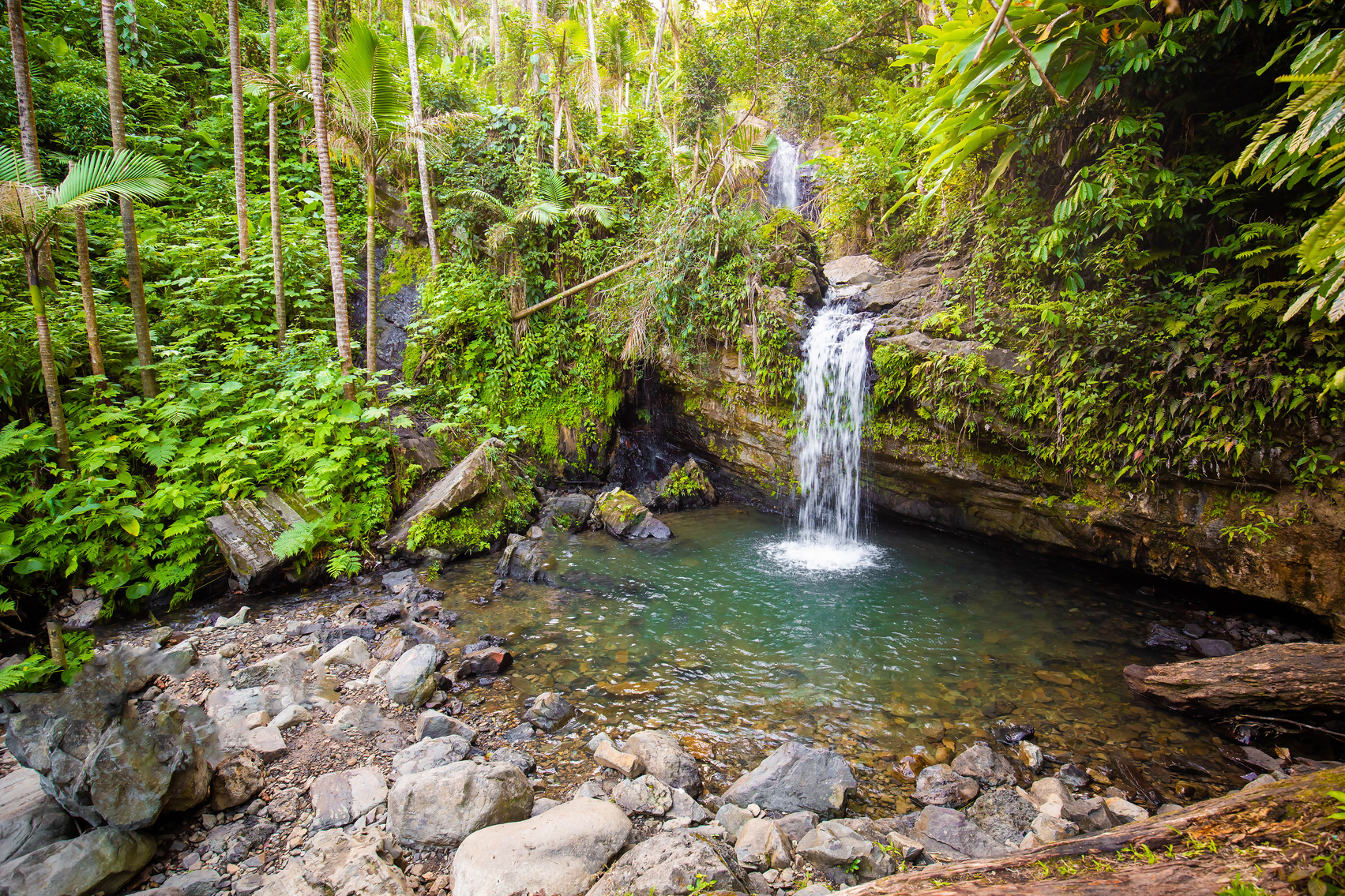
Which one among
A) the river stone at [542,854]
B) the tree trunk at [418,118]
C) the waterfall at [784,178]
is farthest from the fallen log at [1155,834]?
the waterfall at [784,178]

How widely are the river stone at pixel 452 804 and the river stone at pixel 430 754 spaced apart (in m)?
0.44

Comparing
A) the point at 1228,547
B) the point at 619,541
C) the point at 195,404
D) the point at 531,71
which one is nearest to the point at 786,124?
the point at 531,71

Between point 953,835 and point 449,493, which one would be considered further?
point 449,493

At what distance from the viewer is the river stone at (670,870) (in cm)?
223

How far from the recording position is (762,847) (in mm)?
2754

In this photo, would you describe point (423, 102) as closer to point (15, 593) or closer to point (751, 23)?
point (751, 23)

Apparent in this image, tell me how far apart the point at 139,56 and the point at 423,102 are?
228 inches

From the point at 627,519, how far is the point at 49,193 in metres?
7.60

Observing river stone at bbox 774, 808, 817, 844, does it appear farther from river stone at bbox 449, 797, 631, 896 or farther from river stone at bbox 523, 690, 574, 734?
river stone at bbox 523, 690, 574, 734

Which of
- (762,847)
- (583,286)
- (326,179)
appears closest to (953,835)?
(762,847)

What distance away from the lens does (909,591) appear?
21.5 ft

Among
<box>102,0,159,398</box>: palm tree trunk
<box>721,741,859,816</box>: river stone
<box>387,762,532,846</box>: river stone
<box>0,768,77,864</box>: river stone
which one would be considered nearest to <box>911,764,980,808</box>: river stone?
<box>721,741,859,816</box>: river stone

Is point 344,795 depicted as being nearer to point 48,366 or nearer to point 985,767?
point 985,767

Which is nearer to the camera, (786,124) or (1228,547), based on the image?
(1228,547)
